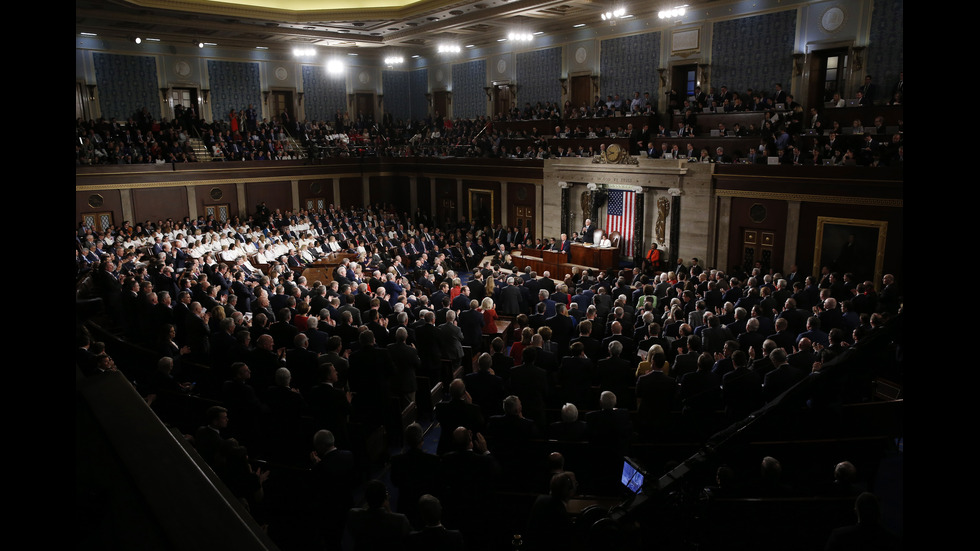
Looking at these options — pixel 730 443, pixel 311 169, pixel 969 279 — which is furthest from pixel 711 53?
pixel 969 279

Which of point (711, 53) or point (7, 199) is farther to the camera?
point (711, 53)

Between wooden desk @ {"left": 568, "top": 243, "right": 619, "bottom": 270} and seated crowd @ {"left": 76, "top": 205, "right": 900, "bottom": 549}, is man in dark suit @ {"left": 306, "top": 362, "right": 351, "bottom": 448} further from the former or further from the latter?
wooden desk @ {"left": 568, "top": 243, "right": 619, "bottom": 270}

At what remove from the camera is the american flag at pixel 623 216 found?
19.5 meters

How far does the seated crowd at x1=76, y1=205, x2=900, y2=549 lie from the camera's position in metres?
4.89

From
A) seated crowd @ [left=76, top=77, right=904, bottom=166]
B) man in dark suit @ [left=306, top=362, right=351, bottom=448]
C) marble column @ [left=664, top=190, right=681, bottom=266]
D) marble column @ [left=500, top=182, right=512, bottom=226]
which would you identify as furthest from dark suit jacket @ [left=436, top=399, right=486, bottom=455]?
marble column @ [left=500, top=182, right=512, bottom=226]

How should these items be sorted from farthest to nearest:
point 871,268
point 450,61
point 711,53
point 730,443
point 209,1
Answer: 1. point 450,61
2. point 209,1
3. point 711,53
4. point 871,268
5. point 730,443

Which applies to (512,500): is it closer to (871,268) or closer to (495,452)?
(495,452)

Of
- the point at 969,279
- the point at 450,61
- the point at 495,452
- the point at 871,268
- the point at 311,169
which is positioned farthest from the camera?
the point at 450,61

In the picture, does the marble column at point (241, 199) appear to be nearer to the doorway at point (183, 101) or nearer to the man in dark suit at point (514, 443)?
the doorway at point (183, 101)

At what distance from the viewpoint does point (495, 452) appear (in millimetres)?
5461

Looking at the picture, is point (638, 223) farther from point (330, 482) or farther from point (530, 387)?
Answer: point (330, 482)

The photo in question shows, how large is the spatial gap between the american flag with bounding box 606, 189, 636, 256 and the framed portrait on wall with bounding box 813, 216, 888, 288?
18.7 feet

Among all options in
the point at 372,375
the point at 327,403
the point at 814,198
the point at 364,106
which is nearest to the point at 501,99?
the point at 364,106

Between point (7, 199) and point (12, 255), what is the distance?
85 millimetres
